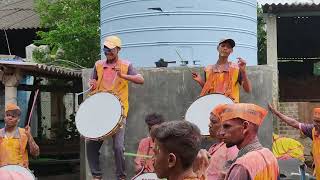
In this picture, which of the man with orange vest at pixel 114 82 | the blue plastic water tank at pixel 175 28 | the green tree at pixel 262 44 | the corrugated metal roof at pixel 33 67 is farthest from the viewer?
the green tree at pixel 262 44

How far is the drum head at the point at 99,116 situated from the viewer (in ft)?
22.9

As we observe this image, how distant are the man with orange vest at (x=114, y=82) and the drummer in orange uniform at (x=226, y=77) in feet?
2.97

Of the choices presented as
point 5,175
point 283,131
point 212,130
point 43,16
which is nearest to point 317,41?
point 283,131

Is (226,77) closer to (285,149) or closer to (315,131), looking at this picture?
(315,131)

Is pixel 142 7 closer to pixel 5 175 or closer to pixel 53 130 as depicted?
pixel 53 130

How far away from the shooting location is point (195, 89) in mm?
8289

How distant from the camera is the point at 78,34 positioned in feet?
50.1

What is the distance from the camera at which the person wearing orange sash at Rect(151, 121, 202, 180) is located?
2.72 m

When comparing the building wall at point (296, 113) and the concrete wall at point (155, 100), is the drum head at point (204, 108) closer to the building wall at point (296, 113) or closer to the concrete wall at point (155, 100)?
the concrete wall at point (155, 100)

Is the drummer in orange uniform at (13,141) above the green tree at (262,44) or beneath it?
beneath

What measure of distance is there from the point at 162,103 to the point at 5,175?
233 inches

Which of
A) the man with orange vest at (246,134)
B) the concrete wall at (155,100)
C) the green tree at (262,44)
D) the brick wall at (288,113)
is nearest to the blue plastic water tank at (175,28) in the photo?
the brick wall at (288,113)

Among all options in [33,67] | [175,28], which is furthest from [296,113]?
[33,67]

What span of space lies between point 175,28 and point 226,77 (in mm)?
4265
